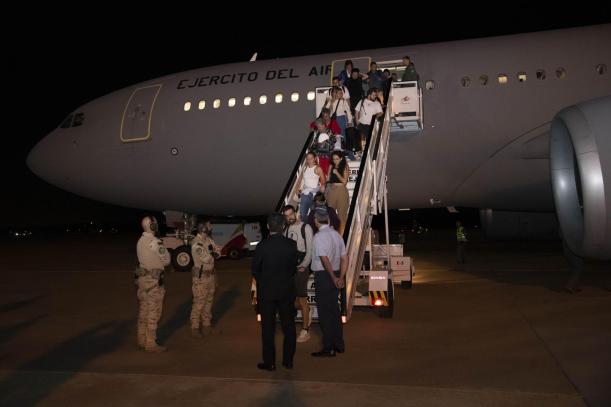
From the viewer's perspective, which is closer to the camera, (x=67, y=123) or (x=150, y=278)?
(x=150, y=278)

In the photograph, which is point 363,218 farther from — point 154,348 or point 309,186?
point 154,348

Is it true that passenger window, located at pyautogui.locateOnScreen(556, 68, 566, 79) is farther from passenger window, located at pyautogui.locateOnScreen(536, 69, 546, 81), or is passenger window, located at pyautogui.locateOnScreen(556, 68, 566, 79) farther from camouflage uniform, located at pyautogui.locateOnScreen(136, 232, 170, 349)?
camouflage uniform, located at pyautogui.locateOnScreen(136, 232, 170, 349)

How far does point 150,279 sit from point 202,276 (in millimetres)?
776

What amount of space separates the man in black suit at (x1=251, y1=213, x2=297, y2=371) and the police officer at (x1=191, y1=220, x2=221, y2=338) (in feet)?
5.14

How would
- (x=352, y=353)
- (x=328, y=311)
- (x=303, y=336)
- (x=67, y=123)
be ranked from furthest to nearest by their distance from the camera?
(x=67, y=123) < (x=303, y=336) < (x=352, y=353) < (x=328, y=311)

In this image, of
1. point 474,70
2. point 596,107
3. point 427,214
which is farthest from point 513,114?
point 427,214

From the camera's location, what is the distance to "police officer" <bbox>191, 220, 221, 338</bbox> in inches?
313

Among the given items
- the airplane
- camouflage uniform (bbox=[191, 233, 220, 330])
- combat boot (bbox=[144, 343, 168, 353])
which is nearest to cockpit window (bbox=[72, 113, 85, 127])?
the airplane

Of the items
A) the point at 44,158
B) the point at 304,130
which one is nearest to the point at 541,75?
the point at 304,130

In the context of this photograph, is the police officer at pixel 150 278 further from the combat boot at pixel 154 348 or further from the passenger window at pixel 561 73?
the passenger window at pixel 561 73

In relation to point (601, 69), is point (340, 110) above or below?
below

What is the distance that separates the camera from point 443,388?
5.66 m

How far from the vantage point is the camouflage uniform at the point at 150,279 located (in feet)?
24.2

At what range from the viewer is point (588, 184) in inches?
288
